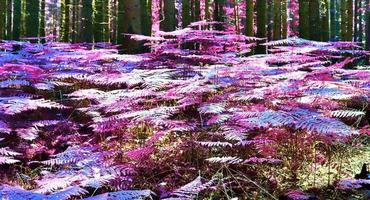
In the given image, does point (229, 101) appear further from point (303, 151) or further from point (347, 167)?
point (347, 167)

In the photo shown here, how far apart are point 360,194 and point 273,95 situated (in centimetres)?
98

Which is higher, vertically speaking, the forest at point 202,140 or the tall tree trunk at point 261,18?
the tall tree trunk at point 261,18

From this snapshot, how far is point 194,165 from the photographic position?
333cm

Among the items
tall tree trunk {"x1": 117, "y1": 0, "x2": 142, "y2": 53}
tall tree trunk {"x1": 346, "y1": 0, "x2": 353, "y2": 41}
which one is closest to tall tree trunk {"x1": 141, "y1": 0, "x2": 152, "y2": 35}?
tall tree trunk {"x1": 117, "y1": 0, "x2": 142, "y2": 53}

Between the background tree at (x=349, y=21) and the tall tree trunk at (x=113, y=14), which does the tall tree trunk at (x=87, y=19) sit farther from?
the background tree at (x=349, y=21)

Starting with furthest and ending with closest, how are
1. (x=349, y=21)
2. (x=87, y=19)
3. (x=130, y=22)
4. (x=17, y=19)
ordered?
(x=17, y=19) → (x=349, y=21) → (x=87, y=19) → (x=130, y=22)

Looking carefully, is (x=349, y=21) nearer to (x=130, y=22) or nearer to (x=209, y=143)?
(x=130, y=22)

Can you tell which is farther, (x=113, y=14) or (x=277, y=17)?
(x=113, y=14)

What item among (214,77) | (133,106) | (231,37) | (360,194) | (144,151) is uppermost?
(231,37)

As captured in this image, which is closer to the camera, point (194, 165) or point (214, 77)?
point (194, 165)

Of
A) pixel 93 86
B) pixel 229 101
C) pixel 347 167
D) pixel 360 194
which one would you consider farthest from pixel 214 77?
pixel 93 86

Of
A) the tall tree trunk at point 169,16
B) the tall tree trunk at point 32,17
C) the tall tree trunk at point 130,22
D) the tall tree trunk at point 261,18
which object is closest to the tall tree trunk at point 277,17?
the tall tree trunk at point 261,18

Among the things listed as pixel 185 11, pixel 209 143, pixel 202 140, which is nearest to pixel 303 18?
pixel 185 11

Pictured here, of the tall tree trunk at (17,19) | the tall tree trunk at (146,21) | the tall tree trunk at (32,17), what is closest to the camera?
the tall tree trunk at (146,21)
